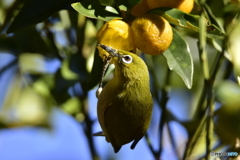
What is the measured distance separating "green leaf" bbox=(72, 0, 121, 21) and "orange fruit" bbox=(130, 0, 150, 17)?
0.04 metres

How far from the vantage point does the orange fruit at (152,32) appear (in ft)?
3.17

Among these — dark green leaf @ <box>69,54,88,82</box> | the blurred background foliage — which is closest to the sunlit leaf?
the blurred background foliage

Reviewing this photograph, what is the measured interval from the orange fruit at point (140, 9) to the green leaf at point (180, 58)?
0.33 feet

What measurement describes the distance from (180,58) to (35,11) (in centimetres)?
35

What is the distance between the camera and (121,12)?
3.48 feet

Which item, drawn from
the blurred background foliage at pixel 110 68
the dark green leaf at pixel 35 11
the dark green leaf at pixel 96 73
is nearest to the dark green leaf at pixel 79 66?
the blurred background foliage at pixel 110 68

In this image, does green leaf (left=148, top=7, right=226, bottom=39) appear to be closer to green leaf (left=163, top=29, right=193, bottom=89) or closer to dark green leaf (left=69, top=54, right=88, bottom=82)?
green leaf (left=163, top=29, right=193, bottom=89)

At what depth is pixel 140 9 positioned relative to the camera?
105 centimetres

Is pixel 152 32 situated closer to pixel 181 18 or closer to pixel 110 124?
pixel 181 18

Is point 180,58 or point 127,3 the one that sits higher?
point 127,3

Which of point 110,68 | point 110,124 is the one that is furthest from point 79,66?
point 110,124

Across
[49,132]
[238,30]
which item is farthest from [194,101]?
[49,132]

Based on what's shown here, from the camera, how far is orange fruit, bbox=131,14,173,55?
97 cm

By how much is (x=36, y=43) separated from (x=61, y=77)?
0.56ft
